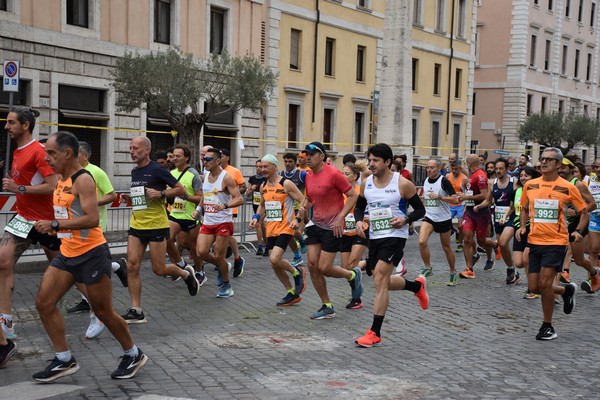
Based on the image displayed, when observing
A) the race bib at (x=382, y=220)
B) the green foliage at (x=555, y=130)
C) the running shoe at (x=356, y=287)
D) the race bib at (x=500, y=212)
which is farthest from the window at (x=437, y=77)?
the race bib at (x=382, y=220)

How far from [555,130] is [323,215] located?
45580 mm

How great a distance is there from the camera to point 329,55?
37.5 m

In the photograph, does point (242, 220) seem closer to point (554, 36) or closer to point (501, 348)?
point (501, 348)

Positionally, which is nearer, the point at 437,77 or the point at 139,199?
the point at 139,199

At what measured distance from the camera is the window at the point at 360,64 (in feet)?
130

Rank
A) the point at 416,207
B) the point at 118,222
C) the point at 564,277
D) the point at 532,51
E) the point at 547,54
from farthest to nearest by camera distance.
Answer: the point at 547,54 < the point at 532,51 < the point at 118,222 < the point at 564,277 < the point at 416,207

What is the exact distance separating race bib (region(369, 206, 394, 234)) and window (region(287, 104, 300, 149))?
26.9 metres

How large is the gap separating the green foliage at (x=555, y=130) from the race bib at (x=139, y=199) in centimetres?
4613

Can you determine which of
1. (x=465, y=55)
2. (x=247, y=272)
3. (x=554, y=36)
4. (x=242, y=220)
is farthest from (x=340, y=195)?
(x=554, y=36)

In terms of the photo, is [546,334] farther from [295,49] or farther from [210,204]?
[295,49]

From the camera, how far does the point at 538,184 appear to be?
8.88m

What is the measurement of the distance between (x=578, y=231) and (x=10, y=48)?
17606 millimetres

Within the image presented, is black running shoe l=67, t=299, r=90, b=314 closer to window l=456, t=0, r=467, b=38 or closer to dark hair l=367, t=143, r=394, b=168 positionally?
dark hair l=367, t=143, r=394, b=168

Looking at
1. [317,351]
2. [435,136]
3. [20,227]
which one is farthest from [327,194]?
[435,136]
